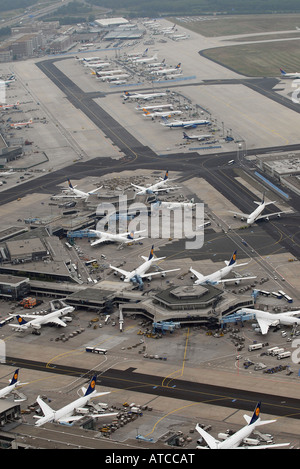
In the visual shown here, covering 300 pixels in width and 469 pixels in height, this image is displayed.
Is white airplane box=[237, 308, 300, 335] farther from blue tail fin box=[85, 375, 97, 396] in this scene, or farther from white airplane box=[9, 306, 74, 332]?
blue tail fin box=[85, 375, 97, 396]

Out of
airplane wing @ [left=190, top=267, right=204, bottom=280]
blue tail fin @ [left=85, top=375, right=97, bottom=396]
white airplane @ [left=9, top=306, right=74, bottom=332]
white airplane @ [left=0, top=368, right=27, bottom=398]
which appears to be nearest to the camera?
blue tail fin @ [left=85, top=375, right=97, bottom=396]

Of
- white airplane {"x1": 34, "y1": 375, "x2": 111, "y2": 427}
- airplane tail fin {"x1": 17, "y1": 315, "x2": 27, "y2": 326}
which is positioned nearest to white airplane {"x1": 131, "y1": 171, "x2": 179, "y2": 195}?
airplane tail fin {"x1": 17, "y1": 315, "x2": 27, "y2": 326}

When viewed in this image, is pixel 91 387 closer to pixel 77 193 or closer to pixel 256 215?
pixel 256 215

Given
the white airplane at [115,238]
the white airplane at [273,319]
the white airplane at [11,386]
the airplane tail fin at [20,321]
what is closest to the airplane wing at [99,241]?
the white airplane at [115,238]

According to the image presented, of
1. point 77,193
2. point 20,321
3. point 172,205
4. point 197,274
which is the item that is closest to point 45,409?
point 20,321

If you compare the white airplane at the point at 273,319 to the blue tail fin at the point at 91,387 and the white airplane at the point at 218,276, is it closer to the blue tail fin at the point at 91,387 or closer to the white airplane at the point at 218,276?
the white airplane at the point at 218,276

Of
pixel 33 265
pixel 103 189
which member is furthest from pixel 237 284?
pixel 103 189
